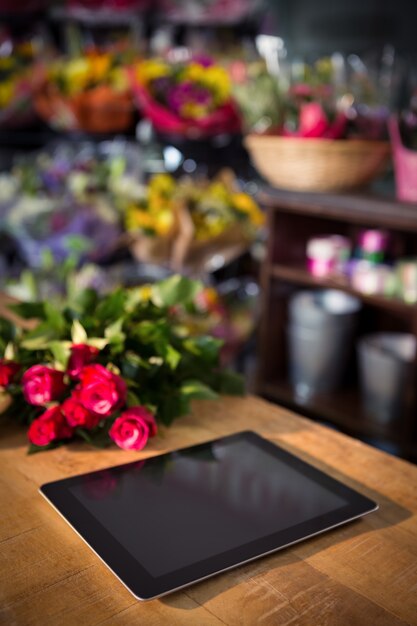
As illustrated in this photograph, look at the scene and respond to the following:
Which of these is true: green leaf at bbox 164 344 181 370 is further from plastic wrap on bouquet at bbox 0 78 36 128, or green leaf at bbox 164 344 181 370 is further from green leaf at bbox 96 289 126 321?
plastic wrap on bouquet at bbox 0 78 36 128

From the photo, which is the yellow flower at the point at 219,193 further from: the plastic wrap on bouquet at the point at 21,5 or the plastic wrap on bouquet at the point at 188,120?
the plastic wrap on bouquet at the point at 21,5

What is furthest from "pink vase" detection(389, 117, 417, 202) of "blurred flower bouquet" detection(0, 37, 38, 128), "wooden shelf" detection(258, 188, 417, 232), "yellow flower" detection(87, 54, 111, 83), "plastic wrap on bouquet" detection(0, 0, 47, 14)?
"plastic wrap on bouquet" detection(0, 0, 47, 14)

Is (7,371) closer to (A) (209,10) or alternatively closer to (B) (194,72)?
(B) (194,72)

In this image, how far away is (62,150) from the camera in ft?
10.6

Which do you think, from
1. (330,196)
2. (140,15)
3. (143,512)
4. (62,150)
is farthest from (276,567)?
(140,15)

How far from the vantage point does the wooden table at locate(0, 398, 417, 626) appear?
822 mm

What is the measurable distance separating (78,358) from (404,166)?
1441 millimetres

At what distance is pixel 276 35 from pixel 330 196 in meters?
1.28

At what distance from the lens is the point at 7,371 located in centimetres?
127

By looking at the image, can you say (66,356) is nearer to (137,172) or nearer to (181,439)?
(181,439)

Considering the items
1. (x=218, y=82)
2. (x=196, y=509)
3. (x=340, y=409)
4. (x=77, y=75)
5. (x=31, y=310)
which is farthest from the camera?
(x=77, y=75)

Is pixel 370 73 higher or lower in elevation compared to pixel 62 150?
higher

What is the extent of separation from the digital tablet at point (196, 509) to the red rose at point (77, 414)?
3.9 inches

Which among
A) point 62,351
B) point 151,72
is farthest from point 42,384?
point 151,72
